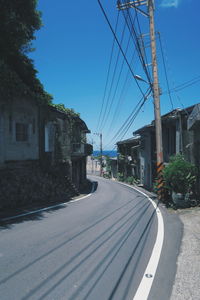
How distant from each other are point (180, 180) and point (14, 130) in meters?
9.86

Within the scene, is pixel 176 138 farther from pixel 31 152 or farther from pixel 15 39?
pixel 15 39

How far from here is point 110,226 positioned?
8898 mm

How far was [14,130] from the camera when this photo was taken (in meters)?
14.3

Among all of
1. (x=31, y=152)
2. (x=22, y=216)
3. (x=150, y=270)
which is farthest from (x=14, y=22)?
(x=150, y=270)

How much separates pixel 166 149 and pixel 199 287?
17413 mm

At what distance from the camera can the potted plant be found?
40.7 feet

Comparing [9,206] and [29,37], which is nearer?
[9,206]

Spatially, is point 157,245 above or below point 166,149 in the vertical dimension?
below

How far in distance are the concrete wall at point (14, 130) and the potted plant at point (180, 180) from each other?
8.70m

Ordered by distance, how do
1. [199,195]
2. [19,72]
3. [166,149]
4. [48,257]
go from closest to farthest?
[48,257] < [199,195] < [19,72] < [166,149]

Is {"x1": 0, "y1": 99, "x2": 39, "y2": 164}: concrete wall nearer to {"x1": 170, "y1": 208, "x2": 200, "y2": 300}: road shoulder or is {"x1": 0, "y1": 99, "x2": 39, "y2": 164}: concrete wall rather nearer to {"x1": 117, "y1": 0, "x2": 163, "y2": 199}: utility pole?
{"x1": 117, "y1": 0, "x2": 163, "y2": 199}: utility pole

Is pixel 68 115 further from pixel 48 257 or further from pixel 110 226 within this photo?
pixel 48 257

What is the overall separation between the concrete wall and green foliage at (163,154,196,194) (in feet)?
28.5

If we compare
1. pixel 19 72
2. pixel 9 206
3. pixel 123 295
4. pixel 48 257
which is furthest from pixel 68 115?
pixel 123 295
